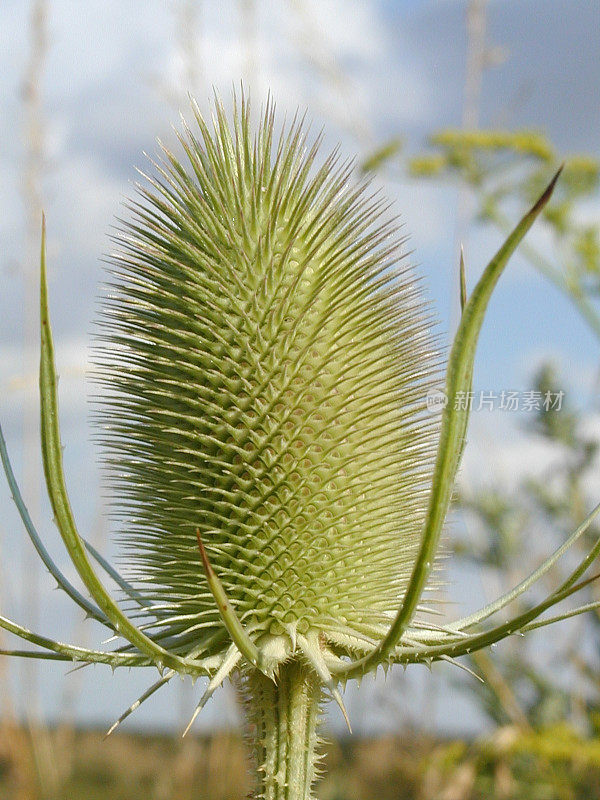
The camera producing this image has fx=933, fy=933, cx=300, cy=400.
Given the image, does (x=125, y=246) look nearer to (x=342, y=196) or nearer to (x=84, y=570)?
(x=342, y=196)

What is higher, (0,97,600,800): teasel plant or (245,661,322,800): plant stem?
(0,97,600,800): teasel plant

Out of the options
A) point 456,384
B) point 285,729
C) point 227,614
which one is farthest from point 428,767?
point 456,384

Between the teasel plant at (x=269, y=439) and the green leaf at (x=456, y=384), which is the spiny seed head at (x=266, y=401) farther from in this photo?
the green leaf at (x=456, y=384)

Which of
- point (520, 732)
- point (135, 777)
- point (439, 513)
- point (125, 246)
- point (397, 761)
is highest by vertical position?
point (125, 246)

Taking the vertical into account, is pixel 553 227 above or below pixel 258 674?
above

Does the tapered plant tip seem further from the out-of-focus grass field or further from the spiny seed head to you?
the out-of-focus grass field

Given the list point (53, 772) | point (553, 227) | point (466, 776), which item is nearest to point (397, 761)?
point (466, 776)

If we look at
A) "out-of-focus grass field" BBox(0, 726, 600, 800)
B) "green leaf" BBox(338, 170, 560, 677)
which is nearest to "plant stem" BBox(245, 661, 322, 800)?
"green leaf" BBox(338, 170, 560, 677)

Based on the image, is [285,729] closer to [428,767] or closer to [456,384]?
[456,384]
